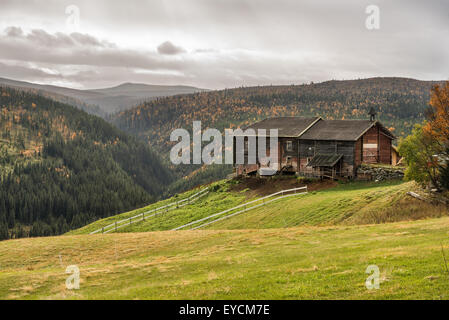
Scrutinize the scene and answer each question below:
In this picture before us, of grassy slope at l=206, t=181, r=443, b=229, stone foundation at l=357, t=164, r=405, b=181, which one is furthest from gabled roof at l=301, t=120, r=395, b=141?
grassy slope at l=206, t=181, r=443, b=229

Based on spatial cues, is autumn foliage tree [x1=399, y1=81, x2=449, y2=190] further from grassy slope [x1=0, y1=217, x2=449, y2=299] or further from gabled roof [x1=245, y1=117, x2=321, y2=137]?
gabled roof [x1=245, y1=117, x2=321, y2=137]

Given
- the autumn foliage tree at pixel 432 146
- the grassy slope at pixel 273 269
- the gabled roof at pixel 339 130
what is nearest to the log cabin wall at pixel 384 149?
the gabled roof at pixel 339 130

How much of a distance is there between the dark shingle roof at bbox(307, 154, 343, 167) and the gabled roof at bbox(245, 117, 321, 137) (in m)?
4.63

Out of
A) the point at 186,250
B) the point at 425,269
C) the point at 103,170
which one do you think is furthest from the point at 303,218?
the point at 103,170

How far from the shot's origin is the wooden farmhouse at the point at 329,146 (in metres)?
49.6

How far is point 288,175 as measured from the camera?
54156 mm

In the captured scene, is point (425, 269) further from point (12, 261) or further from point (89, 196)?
point (89, 196)

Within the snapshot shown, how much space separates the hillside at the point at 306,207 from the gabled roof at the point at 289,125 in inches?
269

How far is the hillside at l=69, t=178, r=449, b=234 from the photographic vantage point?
31.4 meters

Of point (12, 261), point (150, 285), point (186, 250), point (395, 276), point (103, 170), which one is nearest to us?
point (395, 276)

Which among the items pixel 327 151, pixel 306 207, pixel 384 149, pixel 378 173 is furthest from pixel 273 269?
pixel 384 149

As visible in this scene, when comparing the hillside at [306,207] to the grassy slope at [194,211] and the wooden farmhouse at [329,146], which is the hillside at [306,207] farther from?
the wooden farmhouse at [329,146]

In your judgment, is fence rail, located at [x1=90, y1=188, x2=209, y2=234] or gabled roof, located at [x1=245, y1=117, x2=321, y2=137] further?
fence rail, located at [x1=90, y1=188, x2=209, y2=234]
